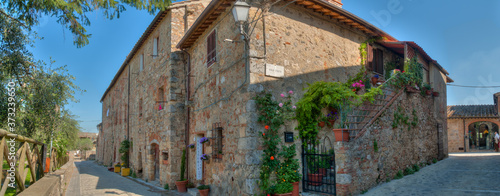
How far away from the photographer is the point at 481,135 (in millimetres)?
22609

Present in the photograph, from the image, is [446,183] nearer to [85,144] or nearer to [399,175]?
[399,175]

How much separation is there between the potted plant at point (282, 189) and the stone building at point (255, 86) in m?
0.42

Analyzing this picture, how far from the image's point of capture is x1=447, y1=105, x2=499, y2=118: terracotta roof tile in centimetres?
2049

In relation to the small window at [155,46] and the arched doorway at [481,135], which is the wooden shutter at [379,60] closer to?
the small window at [155,46]

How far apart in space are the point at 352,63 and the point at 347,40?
0.73m

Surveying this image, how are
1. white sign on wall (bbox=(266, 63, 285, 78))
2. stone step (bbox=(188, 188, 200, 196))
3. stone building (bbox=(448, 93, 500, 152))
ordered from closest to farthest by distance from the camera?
white sign on wall (bbox=(266, 63, 285, 78)) → stone step (bbox=(188, 188, 200, 196)) → stone building (bbox=(448, 93, 500, 152))

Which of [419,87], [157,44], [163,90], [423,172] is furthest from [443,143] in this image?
[157,44]

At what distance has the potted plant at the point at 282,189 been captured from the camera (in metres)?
6.71

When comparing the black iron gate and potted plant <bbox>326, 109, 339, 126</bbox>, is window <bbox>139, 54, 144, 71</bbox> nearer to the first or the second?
the black iron gate

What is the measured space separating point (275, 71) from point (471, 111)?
2017 cm

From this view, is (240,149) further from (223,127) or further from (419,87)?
(419,87)

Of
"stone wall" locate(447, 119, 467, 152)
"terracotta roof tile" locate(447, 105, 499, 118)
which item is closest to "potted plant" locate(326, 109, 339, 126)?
"terracotta roof tile" locate(447, 105, 499, 118)

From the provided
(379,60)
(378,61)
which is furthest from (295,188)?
(379,60)

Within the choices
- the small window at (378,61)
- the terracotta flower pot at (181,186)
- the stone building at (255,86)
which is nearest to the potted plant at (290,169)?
the stone building at (255,86)
